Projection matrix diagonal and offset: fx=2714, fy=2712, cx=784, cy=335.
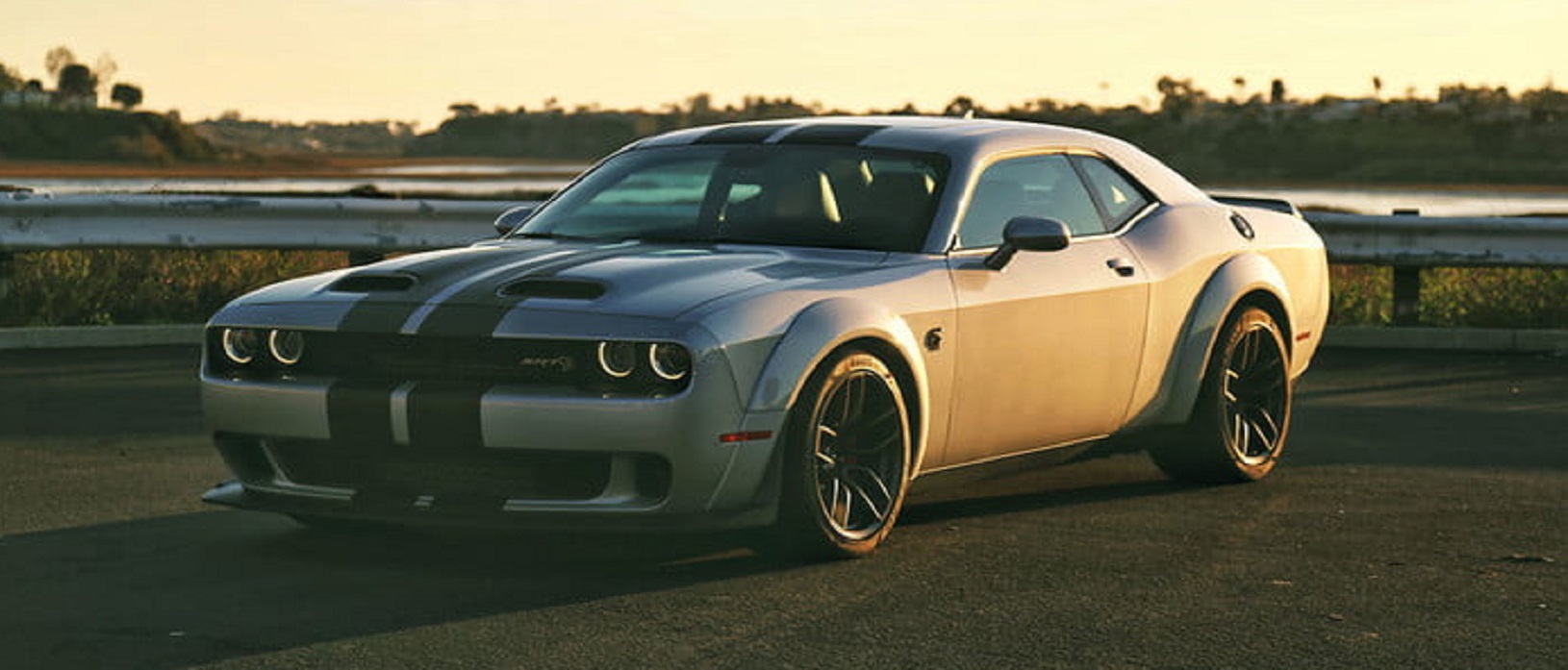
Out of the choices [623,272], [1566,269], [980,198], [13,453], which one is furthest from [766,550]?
[1566,269]

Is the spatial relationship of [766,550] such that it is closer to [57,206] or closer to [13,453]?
[13,453]

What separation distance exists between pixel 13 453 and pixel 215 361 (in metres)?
2.70

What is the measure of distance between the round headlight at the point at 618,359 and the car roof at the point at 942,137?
1.67 m

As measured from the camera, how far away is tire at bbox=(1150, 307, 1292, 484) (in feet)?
31.8

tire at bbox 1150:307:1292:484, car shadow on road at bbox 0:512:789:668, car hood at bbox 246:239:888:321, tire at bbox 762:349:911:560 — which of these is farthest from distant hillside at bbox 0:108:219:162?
tire at bbox 762:349:911:560

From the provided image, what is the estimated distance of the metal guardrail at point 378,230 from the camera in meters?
15.8

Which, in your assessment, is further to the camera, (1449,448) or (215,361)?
(1449,448)

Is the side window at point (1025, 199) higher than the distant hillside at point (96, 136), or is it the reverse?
the side window at point (1025, 199)

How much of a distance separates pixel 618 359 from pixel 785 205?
1360 millimetres

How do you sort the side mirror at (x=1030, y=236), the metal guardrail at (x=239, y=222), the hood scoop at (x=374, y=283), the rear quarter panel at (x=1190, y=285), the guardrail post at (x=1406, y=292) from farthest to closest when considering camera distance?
the guardrail post at (x=1406, y=292) → the metal guardrail at (x=239, y=222) → the rear quarter panel at (x=1190, y=285) → the side mirror at (x=1030, y=236) → the hood scoop at (x=374, y=283)

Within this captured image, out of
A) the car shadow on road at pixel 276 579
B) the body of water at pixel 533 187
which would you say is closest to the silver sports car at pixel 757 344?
the car shadow on road at pixel 276 579

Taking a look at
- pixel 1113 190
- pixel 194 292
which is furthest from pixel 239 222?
pixel 1113 190

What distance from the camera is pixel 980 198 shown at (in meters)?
8.93

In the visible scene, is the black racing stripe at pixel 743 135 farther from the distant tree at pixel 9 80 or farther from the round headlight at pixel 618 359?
the distant tree at pixel 9 80
